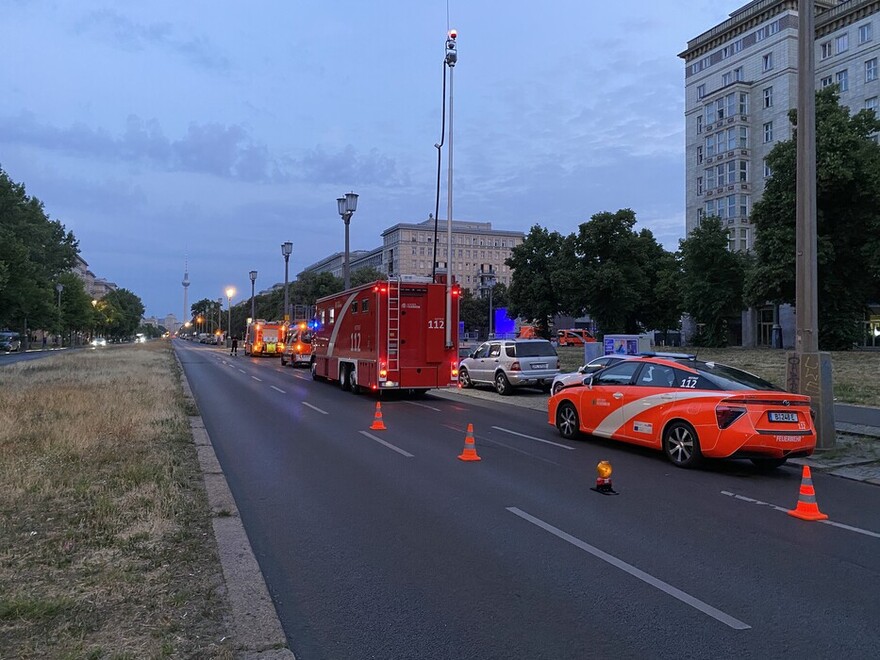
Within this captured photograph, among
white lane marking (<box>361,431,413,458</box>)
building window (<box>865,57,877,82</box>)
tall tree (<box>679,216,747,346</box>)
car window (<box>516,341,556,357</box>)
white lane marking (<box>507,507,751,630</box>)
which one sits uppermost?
building window (<box>865,57,877,82</box>)

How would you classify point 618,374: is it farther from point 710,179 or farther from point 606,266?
point 710,179

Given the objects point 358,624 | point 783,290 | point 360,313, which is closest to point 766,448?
point 358,624

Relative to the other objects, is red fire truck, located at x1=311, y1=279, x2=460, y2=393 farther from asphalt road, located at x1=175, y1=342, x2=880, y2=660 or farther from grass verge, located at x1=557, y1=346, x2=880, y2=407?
asphalt road, located at x1=175, y1=342, x2=880, y2=660

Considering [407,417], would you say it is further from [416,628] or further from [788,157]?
[788,157]

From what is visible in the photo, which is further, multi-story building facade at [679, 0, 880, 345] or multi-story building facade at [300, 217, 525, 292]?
multi-story building facade at [300, 217, 525, 292]

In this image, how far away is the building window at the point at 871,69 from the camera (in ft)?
169

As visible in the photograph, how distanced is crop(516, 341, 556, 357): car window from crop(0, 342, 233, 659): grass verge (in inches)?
502

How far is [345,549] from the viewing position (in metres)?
5.66

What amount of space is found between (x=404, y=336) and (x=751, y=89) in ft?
173

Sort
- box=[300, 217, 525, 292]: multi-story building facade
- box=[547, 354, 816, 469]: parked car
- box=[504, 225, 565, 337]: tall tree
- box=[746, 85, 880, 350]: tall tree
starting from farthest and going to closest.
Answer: box=[300, 217, 525, 292]: multi-story building facade < box=[504, 225, 565, 337]: tall tree < box=[746, 85, 880, 350]: tall tree < box=[547, 354, 816, 469]: parked car

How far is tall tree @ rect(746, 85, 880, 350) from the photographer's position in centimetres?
3334

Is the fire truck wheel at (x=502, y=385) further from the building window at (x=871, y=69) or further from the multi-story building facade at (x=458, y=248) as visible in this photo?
the multi-story building facade at (x=458, y=248)

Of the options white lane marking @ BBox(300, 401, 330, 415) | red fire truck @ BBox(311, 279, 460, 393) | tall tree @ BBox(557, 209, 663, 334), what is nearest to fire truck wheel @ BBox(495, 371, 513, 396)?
red fire truck @ BBox(311, 279, 460, 393)

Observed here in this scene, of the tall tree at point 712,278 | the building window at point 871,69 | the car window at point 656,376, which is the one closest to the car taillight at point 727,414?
the car window at point 656,376
